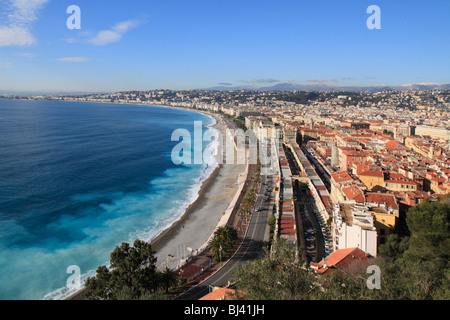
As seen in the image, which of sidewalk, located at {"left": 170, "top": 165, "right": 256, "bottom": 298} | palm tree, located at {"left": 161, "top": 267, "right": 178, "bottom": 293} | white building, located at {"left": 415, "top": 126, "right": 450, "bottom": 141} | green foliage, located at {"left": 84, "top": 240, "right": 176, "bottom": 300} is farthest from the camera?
white building, located at {"left": 415, "top": 126, "right": 450, "bottom": 141}

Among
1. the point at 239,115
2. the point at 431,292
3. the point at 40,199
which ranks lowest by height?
the point at 40,199

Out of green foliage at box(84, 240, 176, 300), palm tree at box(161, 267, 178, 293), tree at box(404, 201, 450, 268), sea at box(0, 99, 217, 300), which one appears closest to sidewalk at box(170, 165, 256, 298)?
palm tree at box(161, 267, 178, 293)

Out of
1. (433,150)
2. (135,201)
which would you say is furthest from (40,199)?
(433,150)

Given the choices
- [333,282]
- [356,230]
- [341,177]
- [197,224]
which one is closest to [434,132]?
[341,177]

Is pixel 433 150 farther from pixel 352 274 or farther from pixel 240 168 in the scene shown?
pixel 352 274

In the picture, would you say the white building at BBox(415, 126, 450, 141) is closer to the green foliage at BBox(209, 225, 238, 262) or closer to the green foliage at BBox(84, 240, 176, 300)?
the green foliage at BBox(209, 225, 238, 262)

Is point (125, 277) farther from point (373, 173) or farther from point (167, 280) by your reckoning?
point (373, 173)

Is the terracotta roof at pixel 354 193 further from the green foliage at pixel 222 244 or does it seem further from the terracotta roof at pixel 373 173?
the green foliage at pixel 222 244
